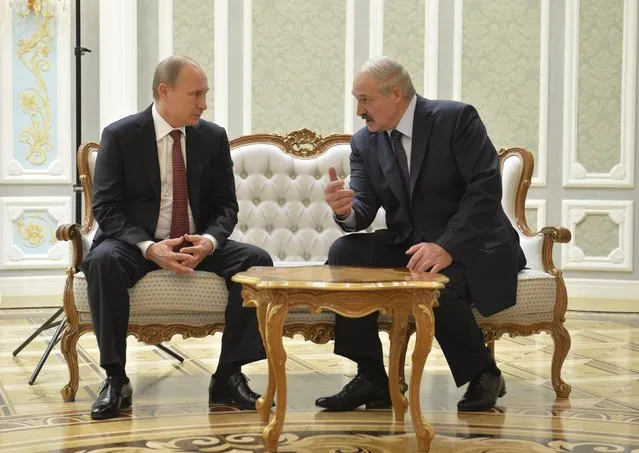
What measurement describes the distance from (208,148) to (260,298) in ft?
3.47

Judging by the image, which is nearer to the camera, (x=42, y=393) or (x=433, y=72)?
(x=42, y=393)

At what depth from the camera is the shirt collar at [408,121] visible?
3539 mm

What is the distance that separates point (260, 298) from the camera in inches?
113

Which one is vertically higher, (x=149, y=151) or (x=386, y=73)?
(x=386, y=73)

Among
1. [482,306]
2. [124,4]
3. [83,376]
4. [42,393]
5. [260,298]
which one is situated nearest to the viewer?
[260,298]

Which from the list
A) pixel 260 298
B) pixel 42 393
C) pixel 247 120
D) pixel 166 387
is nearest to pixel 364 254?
pixel 260 298

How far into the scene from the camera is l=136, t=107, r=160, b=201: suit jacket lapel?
361 centimetres

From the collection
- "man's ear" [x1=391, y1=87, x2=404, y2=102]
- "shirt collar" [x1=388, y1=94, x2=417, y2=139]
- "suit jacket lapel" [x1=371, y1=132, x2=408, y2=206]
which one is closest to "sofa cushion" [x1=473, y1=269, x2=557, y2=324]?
"suit jacket lapel" [x1=371, y1=132, x2=408, y2=206]

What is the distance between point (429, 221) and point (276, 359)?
96 centimetres

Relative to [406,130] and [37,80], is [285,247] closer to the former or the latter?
[406,130]

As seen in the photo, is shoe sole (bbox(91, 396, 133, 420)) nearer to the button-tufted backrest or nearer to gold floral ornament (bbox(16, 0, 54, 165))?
the button-tufted backrest

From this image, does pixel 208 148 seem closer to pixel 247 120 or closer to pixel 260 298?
pixel 260 298

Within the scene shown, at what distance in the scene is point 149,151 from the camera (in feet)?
11.9

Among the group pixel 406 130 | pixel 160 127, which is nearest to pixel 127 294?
pixel 160 127
